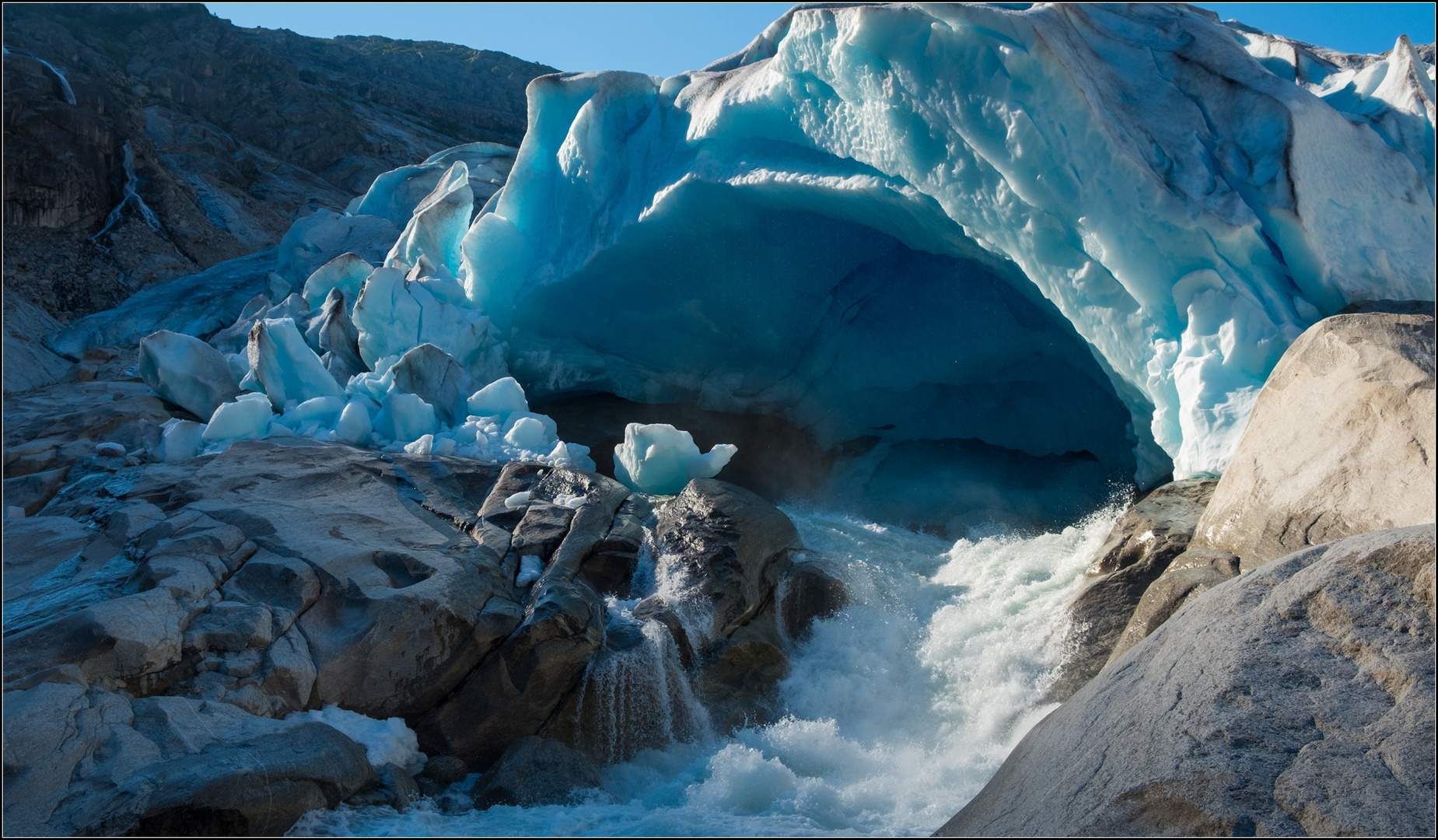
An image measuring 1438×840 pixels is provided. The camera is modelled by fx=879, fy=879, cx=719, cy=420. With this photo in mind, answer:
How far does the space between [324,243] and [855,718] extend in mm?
9675

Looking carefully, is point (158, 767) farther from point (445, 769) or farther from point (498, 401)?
point (498, 401)

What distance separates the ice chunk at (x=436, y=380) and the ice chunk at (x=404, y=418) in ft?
0.95

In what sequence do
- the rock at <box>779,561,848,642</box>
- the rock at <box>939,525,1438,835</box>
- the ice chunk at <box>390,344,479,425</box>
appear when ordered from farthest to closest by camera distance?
the ice chunk at <box>390,344,479,425</box> < the rock at <box>779,561,848,642</box> < the rock at <box>939,525,1438,835</box>

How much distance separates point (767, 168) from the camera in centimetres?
725

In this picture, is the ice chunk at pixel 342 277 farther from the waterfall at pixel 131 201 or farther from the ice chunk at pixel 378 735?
the waterfall at pixel 131 201

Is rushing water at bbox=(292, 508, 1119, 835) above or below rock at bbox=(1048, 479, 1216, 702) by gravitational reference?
below

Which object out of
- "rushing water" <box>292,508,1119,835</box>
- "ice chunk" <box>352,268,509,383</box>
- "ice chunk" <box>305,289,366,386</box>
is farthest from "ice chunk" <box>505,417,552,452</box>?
"ice chunk" <box>305,289,366,386</box>

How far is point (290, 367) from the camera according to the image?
7637mm

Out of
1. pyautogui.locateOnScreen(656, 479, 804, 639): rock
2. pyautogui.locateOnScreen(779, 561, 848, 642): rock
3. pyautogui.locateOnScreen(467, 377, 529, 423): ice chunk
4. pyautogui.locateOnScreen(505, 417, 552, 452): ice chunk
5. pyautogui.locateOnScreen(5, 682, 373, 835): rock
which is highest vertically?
pyautogui.locateOnScreen(467, 377, 529, 423): ice chunk

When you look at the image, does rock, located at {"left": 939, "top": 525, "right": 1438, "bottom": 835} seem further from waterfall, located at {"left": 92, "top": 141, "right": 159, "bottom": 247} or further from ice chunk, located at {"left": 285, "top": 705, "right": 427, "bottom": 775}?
waterfall, located at {"left": 92, "top": 141, "right": 159, "bottom": 247}

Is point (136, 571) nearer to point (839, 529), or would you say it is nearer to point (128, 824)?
point (128, 824)

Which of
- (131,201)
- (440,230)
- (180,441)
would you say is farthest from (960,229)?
(131,201)

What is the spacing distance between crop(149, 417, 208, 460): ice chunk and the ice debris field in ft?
0.08

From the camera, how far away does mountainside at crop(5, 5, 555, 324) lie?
1298 centimetres
